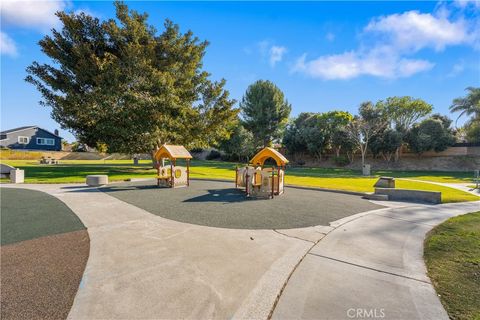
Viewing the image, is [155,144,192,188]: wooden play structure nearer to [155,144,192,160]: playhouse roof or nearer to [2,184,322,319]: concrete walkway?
[155,144,192,160]: playhouse roof

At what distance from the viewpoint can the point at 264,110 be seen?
167ft

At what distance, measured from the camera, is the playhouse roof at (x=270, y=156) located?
42.0 ft

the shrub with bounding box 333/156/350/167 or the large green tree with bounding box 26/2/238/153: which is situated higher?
the large green tree with bounding box 26/2/238/153

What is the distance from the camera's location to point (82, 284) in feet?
11.5

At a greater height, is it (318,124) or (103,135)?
(318,124)

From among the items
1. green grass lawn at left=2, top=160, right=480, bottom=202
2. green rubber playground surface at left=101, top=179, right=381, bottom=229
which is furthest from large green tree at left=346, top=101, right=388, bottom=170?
green rubber playground surface at left=101, top=179, right=381, bottom=229

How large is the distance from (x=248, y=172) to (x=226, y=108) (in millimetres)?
16250

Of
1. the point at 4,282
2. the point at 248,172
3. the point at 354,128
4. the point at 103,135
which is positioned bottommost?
the point at 4,282

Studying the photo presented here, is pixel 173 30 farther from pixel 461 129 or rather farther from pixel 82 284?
pixel 461 129

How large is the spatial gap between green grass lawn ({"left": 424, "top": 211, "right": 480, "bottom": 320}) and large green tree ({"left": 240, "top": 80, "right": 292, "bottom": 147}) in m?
45.3

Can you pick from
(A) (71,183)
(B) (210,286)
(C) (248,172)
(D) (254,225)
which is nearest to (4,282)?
(B) (210,286)

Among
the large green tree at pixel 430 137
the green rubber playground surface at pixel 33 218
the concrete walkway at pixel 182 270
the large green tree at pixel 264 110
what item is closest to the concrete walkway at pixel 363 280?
the concrete walkway at pixel 182 270

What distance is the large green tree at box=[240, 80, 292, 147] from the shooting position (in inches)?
1992

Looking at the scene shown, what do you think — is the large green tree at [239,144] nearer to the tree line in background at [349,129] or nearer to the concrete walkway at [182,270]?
the tree line in background at [349,129]
